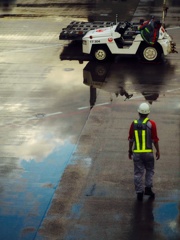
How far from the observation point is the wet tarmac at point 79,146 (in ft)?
34.1

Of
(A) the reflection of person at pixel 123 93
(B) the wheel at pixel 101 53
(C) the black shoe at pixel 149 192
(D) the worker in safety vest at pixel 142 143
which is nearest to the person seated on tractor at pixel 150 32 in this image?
(B) the wheel at pixel 101 53

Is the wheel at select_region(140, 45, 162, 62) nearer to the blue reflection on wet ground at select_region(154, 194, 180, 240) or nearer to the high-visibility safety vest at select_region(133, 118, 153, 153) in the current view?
the high-visibility safety vest at select_region(133, 118, 153, 153)

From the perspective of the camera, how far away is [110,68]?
65.8 feet

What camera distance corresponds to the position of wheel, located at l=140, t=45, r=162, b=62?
66.8ft

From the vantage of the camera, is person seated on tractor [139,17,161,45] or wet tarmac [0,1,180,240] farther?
person seated on tractor [139,17,161,45]

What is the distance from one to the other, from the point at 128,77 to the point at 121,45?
84.7 inches

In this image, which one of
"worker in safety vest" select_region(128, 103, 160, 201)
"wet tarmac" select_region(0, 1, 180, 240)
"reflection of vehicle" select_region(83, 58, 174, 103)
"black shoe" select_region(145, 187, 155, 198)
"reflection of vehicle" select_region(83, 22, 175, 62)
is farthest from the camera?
"reflection of vehicle" select_region(83, 22, 175, 62)

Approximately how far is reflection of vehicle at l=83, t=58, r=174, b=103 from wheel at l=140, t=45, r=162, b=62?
32 cm

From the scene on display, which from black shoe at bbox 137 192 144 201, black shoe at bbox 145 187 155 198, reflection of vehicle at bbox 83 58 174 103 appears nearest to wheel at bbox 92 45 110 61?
reflection of vehicle at bbox 83 58 174 103

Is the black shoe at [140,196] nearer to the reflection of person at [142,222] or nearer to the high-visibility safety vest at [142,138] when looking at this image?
the reflection of person at [142,222]

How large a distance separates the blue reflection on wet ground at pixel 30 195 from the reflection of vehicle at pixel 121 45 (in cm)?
781

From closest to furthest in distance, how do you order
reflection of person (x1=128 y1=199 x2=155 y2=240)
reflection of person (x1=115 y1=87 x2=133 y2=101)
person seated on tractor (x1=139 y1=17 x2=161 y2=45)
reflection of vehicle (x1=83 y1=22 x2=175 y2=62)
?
reflection of person (x1=128 y1=199 x2=155 y2=240) < reflection of person (x1=115 y1=87 x2=133 y2=101) < person seated on tractor (x1=139 y1=17 x2=161 y2=45) < reflection of vehicle (x1=83 y1=22 x2=175 y2=62)

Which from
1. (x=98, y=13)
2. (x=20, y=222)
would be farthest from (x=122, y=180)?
(x=98, y=13)

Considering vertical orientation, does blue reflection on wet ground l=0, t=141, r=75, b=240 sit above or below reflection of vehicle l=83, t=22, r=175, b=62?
above
